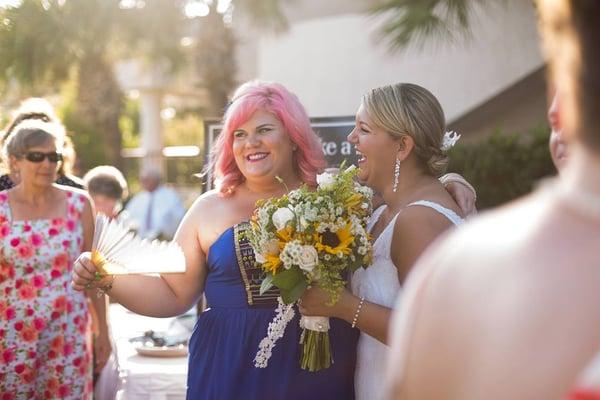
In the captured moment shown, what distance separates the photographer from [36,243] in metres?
4.70

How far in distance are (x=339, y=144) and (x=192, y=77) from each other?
15.0 meters

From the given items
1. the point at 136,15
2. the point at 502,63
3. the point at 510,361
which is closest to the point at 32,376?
the point at 510,361

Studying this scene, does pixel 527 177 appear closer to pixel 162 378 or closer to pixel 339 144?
pixel 339 144

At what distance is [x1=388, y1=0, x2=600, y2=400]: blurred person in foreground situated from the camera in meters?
1.16

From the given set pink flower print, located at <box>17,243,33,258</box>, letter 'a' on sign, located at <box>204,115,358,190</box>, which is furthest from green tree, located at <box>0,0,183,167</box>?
pink flower print, located at <box>17,243,33,258</box>

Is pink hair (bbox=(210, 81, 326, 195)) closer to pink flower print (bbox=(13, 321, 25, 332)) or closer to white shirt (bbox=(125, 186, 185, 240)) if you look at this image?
pink flower print (bbox=(13, 321, 25, 332))

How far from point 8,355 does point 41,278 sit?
42cm

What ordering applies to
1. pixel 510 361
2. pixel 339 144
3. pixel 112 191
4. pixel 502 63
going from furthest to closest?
pixel 502 63 → pixel 112 191 → pixel 339 144 → pixel 510 361

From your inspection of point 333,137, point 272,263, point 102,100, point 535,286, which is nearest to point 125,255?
point 272,263

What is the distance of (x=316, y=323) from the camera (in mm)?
3283

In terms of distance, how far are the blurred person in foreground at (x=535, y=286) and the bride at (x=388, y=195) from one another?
72.5 inches

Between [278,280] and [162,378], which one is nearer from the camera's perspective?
[278,280]

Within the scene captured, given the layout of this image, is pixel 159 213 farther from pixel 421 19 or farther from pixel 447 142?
pixel 447 142

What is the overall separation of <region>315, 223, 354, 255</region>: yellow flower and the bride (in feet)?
0.52
